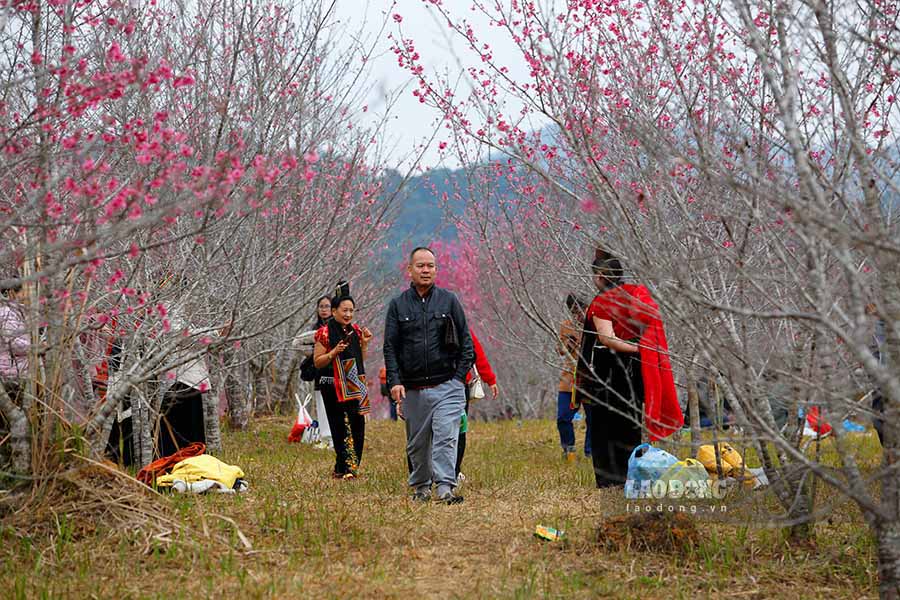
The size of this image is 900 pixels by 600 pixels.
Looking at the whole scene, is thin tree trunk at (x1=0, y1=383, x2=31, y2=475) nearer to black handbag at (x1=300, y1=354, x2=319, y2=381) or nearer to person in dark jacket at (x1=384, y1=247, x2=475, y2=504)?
person in dark jacket at (x1=384, y1=247, x2=475, y2=504)

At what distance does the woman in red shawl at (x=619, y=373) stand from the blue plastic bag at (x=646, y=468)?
Result: 32 cm

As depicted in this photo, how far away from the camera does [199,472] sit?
675cm

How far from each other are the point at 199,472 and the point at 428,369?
69.6 inches

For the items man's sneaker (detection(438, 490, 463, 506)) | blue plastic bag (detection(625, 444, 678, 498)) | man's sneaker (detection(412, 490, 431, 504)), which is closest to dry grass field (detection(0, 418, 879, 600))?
blue plastic bag (detection(625, 444, 678, 498))

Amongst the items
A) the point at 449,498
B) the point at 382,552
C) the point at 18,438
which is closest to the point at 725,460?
the point at 449,498

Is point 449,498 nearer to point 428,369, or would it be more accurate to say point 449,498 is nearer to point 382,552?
point 428,369

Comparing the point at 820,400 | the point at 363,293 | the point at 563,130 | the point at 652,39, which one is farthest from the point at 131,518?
the point at 363,293

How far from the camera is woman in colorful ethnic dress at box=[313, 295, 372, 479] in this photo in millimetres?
8453

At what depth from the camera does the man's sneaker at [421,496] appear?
6.80 meters

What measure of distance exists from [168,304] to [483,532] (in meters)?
2.78

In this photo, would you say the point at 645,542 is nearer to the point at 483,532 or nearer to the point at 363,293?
the point at 483,532

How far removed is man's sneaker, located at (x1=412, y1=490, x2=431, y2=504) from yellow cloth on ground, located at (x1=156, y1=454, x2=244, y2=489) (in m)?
1.33

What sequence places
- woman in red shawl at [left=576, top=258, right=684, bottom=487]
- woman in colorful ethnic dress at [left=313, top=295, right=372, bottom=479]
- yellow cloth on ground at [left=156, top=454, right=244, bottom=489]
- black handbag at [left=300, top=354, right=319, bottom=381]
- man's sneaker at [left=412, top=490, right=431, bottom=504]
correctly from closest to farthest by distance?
woman in red shawl at [left=576, top=258, right=684, bottom=487] < yellow cloth on ground at [left=156, top=454, right=244, bottom=489] < man's sneaker at [left=412, top=490, right=431, bottom=504] < woman in colorful ethnic dress at [left=313, top=295, right=372, bottom=479] < black handbag at [left=300, top=354, right=319, bottom=381]

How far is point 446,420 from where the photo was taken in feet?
22.4
